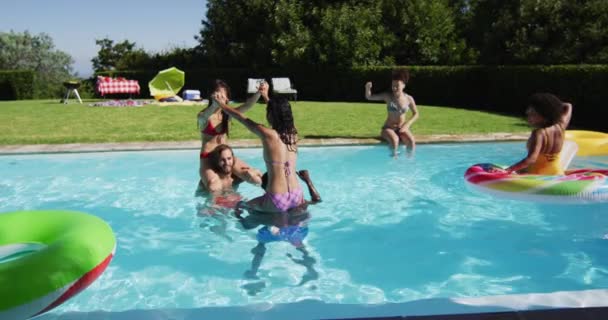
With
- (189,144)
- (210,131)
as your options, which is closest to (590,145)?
(210,131)

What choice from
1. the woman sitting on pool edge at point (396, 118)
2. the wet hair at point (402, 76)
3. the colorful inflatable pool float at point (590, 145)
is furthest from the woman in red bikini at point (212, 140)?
the colorful inflatable pool float at point (590, 145)

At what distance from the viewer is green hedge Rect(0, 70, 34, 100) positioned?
25.2m

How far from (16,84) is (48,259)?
2577 cm

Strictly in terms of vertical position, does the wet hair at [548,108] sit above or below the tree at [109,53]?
below

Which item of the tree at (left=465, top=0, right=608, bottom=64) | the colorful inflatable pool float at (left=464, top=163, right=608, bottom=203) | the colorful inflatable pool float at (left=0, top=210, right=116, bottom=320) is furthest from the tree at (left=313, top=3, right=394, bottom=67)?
the colorful inflatable pool float at (left=0, top=210, right=116, bottom=320)

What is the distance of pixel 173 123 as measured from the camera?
1286cm

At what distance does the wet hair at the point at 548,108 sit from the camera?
4984 millimetres

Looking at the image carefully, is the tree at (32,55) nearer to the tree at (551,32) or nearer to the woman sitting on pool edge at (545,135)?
the tree at (551,32)

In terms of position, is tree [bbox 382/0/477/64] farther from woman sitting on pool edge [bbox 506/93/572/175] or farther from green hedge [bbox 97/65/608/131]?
woman sitting on pool edge [bbox 506/93/572/175]

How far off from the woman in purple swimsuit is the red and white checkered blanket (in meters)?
18.5

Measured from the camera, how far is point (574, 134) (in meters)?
7.55

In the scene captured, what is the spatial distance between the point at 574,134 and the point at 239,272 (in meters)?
5.48

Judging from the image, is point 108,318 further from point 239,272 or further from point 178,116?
point 178,116

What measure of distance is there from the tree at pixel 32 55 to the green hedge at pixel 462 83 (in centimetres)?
2038
